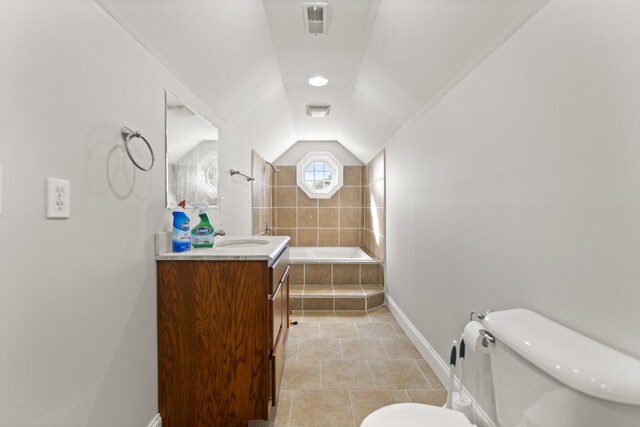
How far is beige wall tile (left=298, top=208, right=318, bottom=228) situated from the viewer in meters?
5.27

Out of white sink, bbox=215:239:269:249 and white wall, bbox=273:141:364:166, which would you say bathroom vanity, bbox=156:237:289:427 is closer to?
white sink, bbox=215:239:269:249

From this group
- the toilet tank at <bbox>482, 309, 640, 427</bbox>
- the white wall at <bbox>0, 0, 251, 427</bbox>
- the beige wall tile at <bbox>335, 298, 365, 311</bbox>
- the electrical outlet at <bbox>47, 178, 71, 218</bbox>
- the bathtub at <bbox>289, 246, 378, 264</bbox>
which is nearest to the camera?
the toilet tank at <bbox>482, 309, 640, 427</bbox>

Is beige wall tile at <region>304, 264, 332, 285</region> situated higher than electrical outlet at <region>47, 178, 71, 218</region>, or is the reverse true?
electrical outlet at <region>47, 178, 71, 218</region>

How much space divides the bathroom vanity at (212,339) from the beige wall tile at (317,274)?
93.6 inches

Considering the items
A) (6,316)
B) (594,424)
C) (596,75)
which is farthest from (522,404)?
(6,316)

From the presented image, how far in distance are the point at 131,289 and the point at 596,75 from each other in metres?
1.80

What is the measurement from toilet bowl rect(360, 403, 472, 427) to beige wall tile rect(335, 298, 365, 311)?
241 cm

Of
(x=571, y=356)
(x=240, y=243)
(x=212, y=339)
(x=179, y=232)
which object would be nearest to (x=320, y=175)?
(x=240, y=243)

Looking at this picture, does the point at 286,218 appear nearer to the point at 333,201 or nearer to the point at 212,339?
the point at 333,201

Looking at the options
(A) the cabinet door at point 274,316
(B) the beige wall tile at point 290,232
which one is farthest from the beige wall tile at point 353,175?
(A) the cabinet door at point 274,316

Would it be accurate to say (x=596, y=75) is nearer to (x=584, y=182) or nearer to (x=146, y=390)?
(x=584, y=182)

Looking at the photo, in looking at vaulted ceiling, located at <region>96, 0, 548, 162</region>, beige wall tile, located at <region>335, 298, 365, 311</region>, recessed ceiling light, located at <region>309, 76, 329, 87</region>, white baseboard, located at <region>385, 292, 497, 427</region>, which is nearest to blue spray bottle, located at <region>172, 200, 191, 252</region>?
vaulted ceiling, located at <region>96, 0, 548, 162</region>

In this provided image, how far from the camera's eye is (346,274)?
12.9ft

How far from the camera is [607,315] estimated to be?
96 cm
